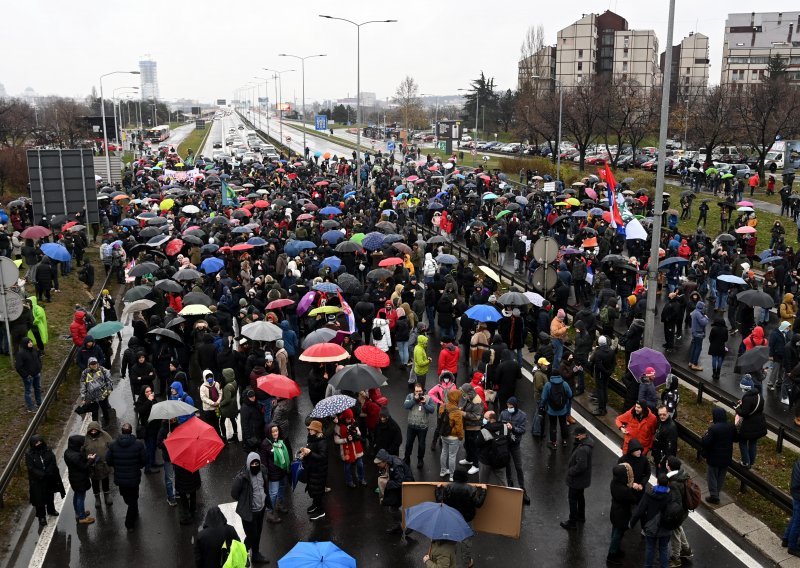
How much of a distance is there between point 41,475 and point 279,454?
10.7 ft

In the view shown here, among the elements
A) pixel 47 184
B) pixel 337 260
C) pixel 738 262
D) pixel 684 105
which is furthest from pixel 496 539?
pixel 684 105

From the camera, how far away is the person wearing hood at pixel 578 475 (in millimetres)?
10070

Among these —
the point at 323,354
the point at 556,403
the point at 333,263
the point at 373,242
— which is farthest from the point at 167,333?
the point at 373,242

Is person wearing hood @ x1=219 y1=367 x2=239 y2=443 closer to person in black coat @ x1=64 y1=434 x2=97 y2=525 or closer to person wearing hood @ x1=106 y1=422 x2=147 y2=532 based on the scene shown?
person wearing hood @ x1=106 y1=422 x2=147 y2=532

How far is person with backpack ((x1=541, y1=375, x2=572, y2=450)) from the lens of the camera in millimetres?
12523

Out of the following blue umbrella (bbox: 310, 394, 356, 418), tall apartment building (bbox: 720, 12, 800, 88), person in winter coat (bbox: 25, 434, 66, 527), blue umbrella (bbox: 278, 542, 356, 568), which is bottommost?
person in winter coat (bbox: 25, 434, 66, 527)

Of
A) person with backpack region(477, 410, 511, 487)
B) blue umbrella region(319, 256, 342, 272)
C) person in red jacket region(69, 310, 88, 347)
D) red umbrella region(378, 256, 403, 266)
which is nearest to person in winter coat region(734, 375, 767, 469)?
person with backpack region(477, 410, 511, 487)

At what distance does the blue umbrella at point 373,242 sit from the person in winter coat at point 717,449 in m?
13.4

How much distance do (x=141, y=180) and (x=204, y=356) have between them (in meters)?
35.9

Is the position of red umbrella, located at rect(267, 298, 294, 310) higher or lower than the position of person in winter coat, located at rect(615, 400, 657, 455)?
higher

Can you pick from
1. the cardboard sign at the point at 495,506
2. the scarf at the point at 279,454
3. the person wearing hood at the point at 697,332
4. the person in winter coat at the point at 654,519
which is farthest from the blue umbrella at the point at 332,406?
the person wearing hood at the point at 697,332

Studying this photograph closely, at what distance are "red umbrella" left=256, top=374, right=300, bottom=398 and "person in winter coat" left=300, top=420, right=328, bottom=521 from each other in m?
1.62

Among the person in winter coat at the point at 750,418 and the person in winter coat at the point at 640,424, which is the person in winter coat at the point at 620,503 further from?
the person in winter coat at the point at 750,418

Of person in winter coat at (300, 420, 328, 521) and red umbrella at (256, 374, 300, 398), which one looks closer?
person in winter coat at (300, 420, 328, 521)
